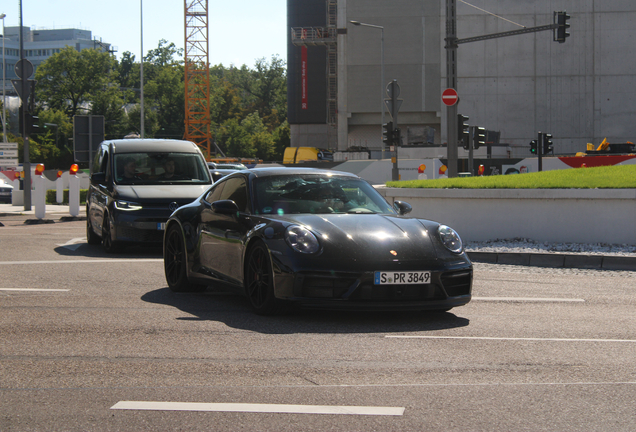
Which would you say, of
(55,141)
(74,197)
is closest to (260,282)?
(74,197)

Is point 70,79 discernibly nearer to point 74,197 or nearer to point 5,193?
point 5,193

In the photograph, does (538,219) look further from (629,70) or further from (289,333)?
(629,70)

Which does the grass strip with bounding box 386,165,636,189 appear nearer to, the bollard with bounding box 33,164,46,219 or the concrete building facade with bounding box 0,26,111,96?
the bollard with bounding box 33,164,46,219

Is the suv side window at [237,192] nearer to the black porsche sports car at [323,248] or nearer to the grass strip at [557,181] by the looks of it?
the black porsche sports car at [323,248]

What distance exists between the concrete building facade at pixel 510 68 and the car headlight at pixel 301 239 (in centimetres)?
5441

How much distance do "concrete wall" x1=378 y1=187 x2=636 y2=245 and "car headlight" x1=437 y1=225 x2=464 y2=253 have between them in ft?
20.1

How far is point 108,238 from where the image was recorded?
42.6 feet

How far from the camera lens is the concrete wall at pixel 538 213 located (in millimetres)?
12266

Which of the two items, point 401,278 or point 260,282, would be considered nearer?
point 401,278

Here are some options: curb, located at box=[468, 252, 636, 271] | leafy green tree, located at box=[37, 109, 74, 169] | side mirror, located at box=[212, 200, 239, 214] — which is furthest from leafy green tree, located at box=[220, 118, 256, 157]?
side mirror, located at box=[212, 200, 239, 214]

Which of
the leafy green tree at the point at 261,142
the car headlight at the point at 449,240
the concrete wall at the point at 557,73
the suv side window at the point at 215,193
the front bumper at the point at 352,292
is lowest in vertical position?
the front bumper at the point at 352,292

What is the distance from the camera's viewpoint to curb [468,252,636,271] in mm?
11062

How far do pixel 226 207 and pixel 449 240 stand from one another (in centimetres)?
204

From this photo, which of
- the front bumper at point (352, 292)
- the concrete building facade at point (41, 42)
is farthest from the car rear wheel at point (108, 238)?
the concrete building facade at point (41, 42)
